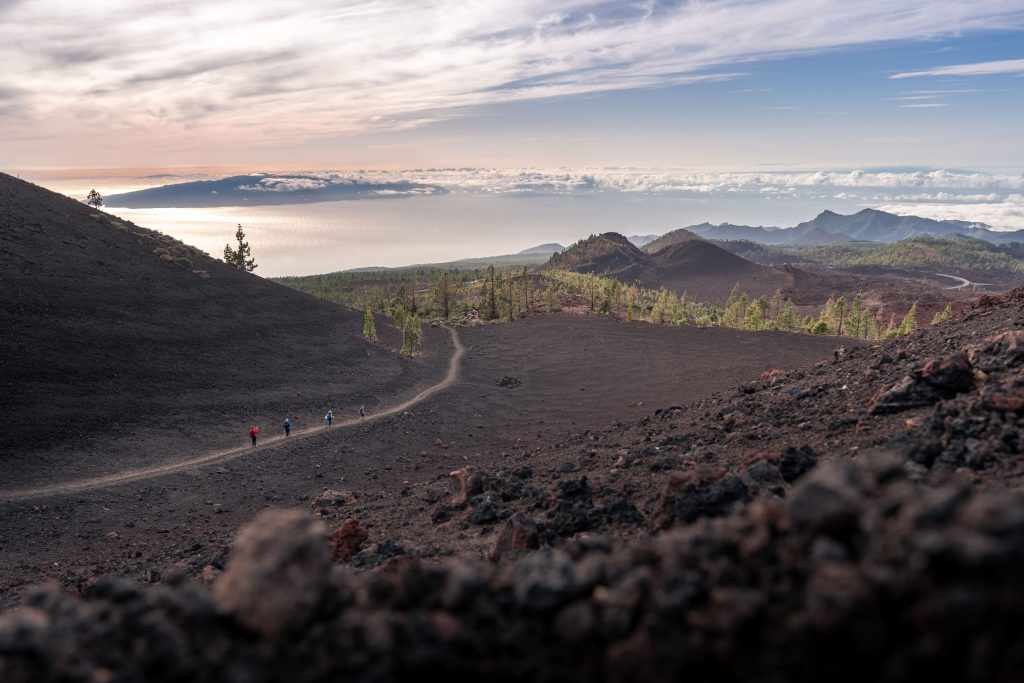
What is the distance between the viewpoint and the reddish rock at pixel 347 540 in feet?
46.6

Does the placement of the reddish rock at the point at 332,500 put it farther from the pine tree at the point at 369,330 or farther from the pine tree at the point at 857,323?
the pine tree at the point at 857,323

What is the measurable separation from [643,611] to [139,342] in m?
40.7

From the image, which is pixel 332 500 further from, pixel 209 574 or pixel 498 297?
pixel 498 297

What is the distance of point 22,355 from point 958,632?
128ft

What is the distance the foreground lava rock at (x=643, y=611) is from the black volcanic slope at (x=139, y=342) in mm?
26418

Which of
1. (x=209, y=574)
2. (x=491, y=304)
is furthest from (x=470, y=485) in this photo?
(x=491, y=304)

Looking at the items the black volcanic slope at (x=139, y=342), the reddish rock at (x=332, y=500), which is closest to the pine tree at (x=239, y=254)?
the black volcanic slope at (x=139, y=342)

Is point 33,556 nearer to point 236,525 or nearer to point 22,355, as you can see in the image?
point 236,525

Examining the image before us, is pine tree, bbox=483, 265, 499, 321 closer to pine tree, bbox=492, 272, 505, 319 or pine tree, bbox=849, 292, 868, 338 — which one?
pine tree, bbox=492, 272, 505, 319

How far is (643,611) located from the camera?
471 centimetres

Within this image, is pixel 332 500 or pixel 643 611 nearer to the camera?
pixel 643 611

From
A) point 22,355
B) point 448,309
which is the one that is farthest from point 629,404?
point 448,309

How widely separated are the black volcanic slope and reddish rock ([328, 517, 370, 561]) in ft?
61.6

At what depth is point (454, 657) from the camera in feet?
15.3
